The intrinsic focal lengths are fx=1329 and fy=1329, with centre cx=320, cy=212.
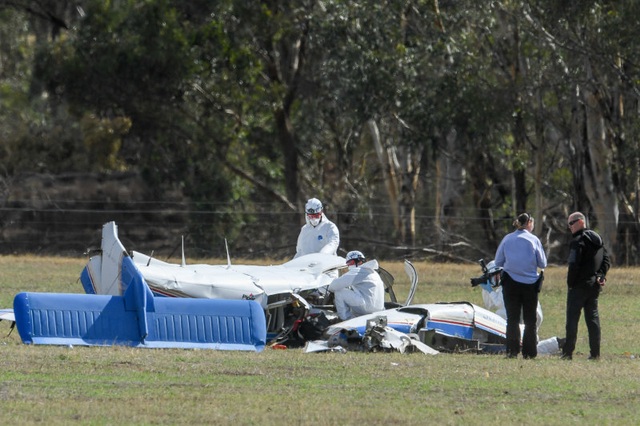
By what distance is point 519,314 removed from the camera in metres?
15.3

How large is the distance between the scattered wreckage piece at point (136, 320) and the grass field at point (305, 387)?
0.30 metres

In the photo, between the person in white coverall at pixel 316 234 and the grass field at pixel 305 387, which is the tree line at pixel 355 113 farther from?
the grass field at pixel 305 387

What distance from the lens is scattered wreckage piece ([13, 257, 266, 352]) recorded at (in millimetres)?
14797

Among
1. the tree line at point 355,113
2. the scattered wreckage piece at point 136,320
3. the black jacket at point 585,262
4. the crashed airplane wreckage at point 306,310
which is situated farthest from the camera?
the tree line at point 355,113

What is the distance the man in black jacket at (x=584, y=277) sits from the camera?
1502 centimetres

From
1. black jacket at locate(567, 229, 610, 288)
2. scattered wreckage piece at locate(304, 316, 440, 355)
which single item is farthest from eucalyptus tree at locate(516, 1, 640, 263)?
scattered wreckage piece at locate(304, 316, 440, 355)

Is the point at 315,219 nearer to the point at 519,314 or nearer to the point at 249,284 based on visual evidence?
the point at 249,284

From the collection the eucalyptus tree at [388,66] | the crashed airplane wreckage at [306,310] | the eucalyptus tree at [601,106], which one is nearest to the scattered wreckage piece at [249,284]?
the crashed airplane wreckage at [306,310]

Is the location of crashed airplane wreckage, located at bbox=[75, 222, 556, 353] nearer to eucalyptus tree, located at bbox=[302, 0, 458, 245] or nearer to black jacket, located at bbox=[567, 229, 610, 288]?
black jacket, located at bbox=[567, 229, 610, 288]

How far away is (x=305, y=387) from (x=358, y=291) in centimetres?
432

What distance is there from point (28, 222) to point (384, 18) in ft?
41.4

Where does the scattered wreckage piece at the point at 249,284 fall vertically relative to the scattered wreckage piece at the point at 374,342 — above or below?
above

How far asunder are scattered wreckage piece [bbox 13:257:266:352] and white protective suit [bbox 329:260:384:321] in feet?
3.82

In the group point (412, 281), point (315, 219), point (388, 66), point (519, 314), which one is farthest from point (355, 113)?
point (519, 314)
